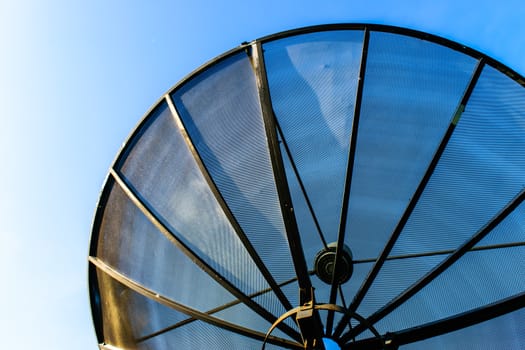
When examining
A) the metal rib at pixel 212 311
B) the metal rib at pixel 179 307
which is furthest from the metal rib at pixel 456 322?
the metal rib at pixel 212 311

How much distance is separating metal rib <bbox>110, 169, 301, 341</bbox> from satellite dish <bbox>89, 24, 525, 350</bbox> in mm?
21

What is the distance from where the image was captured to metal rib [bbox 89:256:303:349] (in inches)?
202

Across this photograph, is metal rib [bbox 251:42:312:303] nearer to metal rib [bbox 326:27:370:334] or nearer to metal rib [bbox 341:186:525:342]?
metal rib [bbox 326:27:370:334]

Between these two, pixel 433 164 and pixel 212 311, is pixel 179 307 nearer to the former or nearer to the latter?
pixel 212 311

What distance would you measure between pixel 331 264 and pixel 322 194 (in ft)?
2.82

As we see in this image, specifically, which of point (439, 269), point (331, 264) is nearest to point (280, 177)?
point (331, 264)

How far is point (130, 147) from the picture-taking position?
6.57m

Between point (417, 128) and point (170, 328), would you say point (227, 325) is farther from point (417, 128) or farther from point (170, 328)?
point (417, 128)

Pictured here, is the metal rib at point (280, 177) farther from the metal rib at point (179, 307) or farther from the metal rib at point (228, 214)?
the metal rib at point (179, 307)

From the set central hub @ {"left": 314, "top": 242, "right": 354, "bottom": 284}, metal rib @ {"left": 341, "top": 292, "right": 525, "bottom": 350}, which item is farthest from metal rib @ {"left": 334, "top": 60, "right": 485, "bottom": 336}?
metal rib @ {"left": 341, "top": 292, "right": 525, "bottom": 350}

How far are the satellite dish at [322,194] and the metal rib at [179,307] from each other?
19mm

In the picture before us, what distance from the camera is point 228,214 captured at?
5.81 m

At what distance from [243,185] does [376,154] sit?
167 centimetres

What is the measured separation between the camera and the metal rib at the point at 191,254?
5316mm
